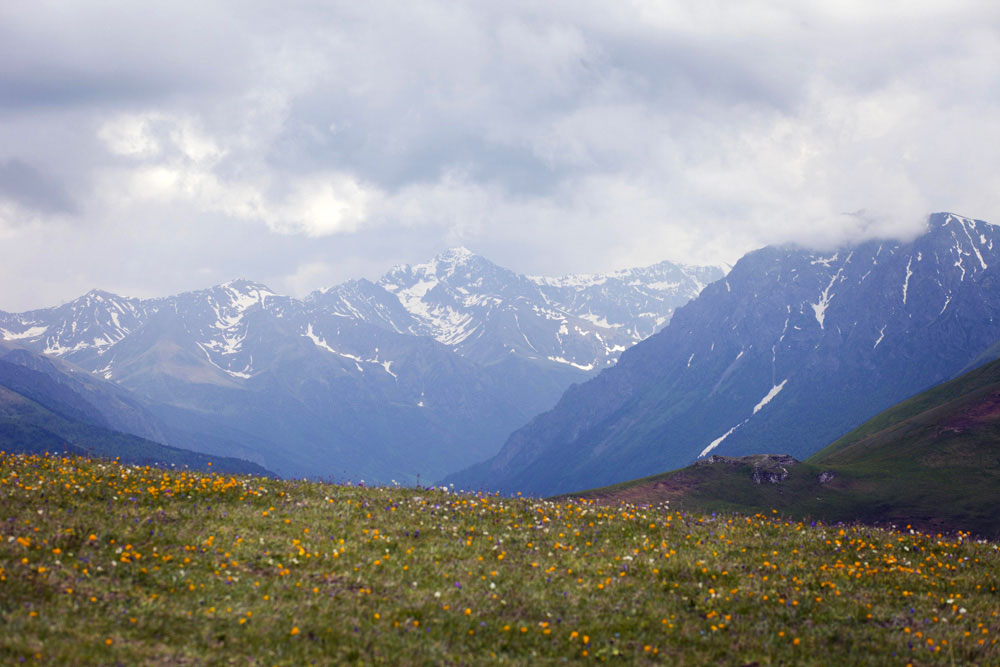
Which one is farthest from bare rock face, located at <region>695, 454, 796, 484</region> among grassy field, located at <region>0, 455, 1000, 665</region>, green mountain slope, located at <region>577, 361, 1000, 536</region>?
grassy field, located at <region>0, 455, 1000, 665</region>

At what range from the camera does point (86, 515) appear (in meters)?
18.5

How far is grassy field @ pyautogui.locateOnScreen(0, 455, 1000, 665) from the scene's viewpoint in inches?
551

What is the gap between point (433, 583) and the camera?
55.2 ft

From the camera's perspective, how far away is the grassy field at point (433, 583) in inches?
551

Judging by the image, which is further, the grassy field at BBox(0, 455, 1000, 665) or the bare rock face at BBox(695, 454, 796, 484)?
the bare rock face at BBox(695, 454, 796, 484)

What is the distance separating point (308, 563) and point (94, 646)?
5.06m

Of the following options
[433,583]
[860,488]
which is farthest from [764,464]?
[433,583]

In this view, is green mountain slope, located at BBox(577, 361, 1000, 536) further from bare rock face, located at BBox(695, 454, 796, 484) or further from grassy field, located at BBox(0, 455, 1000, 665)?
grassy field, located at BBox(0, 455, 1000, 665)

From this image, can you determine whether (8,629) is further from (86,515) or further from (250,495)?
(250,495)

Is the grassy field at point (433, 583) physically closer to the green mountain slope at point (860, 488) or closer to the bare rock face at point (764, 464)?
the green mountain slope at point (860, 488)

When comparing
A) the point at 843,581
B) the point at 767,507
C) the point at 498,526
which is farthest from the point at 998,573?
the point at 767,507

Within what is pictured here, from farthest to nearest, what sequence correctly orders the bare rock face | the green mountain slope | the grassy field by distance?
the bare rock face → the green mountain slope → the grassy field

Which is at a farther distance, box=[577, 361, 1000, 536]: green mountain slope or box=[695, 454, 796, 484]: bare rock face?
box=[695, 454, 796, 484]: bare rock face

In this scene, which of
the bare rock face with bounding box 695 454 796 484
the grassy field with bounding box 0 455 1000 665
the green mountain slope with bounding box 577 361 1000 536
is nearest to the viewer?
the grassy field with bounding box 0 455 1000 665
